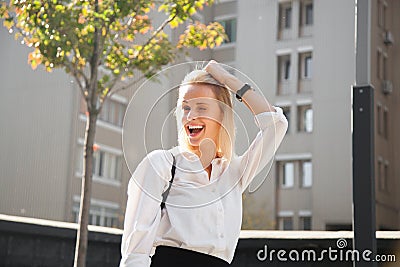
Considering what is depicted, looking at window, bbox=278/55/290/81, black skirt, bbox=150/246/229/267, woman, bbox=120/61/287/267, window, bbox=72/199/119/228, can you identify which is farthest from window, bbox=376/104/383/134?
black skirt, bbox=150/246/229/267

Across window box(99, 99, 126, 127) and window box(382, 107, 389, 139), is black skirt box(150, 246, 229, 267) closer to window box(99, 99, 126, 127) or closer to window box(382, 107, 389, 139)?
window box(382, 107, 389, 139)

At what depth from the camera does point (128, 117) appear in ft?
3.83

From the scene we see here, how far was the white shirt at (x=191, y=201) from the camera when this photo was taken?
100 centimetres

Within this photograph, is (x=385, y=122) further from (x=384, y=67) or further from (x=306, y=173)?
(x=306, y=173)

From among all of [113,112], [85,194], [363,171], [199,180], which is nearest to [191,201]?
[199,180]

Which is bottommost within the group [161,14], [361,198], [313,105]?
[361,198]

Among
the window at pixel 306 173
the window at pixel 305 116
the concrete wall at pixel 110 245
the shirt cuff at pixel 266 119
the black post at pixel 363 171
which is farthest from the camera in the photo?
the window at pixel 306 173

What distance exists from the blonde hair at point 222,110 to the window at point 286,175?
2.91 metres

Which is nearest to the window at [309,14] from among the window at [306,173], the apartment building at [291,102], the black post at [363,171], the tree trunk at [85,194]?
the apartment building at [291,102]

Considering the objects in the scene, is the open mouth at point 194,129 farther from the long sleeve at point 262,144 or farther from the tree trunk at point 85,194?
the tree trunk at point 85,194

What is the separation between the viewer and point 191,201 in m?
1.04

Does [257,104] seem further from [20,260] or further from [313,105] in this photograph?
[313,105]

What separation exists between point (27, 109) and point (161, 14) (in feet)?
5.75

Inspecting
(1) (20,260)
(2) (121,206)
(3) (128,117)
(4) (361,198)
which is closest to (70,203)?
(2) (121,206)
